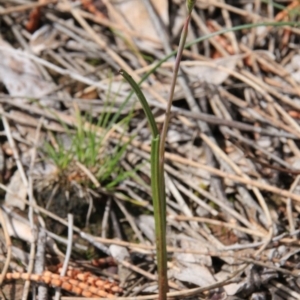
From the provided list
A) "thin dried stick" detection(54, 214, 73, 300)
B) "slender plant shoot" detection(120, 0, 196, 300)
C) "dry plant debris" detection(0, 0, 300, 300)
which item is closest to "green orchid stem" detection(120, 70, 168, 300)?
"slender plant shoot" detection(120, 0, 196, 300)

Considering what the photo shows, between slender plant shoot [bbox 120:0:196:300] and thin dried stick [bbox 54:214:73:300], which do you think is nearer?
slender plant shoot [bbox 120:0:196:300]

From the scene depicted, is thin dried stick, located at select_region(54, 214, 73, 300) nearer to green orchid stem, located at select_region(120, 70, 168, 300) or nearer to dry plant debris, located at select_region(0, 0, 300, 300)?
dry plant debris, located at select_region(0, 0, 300, 300)

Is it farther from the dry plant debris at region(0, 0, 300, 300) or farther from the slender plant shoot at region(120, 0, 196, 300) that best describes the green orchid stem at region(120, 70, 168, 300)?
the dry plant debris at region(0, 0, 300, 300)

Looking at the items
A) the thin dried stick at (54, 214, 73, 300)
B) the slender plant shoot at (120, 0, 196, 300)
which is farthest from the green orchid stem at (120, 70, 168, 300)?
the thin dried stick at (54, 214, 73, 300)

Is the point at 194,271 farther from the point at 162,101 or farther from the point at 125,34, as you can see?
the point at 125,34

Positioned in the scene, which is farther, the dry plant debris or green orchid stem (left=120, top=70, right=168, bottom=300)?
the dry plant debris

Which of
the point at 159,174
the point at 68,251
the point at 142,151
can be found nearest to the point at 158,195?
the point at 159,174

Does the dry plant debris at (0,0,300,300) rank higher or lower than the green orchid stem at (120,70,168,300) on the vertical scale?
higher

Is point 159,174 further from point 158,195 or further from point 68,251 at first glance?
point 68,251

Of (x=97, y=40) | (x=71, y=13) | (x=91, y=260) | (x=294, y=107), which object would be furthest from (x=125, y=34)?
(x=91, y=260)
